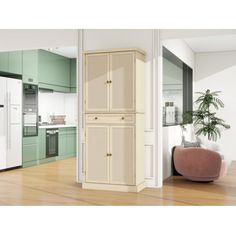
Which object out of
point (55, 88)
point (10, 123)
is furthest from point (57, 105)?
point (10, 123)

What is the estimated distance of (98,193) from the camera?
525 cm

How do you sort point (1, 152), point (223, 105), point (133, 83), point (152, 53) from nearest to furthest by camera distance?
point (133, 83) < point (152, 53) < point (1, 152) < point (223, 105)

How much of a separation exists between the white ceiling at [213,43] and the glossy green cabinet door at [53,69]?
342cm

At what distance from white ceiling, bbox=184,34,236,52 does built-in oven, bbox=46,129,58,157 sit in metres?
3.79

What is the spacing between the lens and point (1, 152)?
7426 millimetres

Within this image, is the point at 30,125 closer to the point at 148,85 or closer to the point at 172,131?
the point at 172,131

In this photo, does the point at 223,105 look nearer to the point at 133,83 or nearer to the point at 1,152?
the point at 133,83

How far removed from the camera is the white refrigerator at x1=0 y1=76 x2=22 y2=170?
7477mm

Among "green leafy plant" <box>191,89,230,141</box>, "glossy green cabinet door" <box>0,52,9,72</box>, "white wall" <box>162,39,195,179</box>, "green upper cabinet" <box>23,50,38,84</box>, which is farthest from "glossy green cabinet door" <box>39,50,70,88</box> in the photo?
"green leafy plant" <box>191,89,230,141</box>

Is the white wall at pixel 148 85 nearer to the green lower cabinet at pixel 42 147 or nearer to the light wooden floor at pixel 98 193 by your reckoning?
the light wooden floor at pixel 98 193

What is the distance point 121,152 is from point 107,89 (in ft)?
3.07

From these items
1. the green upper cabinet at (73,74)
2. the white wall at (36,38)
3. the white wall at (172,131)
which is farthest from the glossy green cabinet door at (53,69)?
the white wall at (172,131)

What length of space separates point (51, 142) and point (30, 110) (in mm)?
1110
